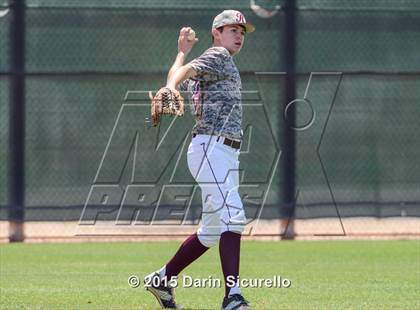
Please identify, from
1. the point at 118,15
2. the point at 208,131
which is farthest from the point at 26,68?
the point at 208,131

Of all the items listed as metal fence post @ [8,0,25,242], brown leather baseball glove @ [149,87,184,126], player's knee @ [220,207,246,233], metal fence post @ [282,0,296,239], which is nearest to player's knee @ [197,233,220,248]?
player's knee @ [220,207,246,233]

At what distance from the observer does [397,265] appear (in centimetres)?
920

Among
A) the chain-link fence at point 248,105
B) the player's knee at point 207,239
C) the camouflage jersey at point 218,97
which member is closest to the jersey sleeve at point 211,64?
the camouflage jersey at point 218,97

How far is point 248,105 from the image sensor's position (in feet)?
38.4

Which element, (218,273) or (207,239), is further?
(218,273)

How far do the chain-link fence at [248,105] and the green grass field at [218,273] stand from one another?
2.51 feet

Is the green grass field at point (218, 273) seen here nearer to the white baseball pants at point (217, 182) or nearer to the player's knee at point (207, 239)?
the player's knee at point (207, 239)

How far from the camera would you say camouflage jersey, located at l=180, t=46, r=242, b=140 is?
245 inches

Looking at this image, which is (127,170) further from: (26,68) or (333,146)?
(333,146)

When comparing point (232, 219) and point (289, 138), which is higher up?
point (232, 219)

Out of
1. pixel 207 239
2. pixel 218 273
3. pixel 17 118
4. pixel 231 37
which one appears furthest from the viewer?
pixel 17 118

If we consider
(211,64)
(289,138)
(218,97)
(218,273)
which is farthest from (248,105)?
(211,64)

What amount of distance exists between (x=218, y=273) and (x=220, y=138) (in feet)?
8.58

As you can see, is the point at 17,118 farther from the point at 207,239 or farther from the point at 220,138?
the point at 220,138
